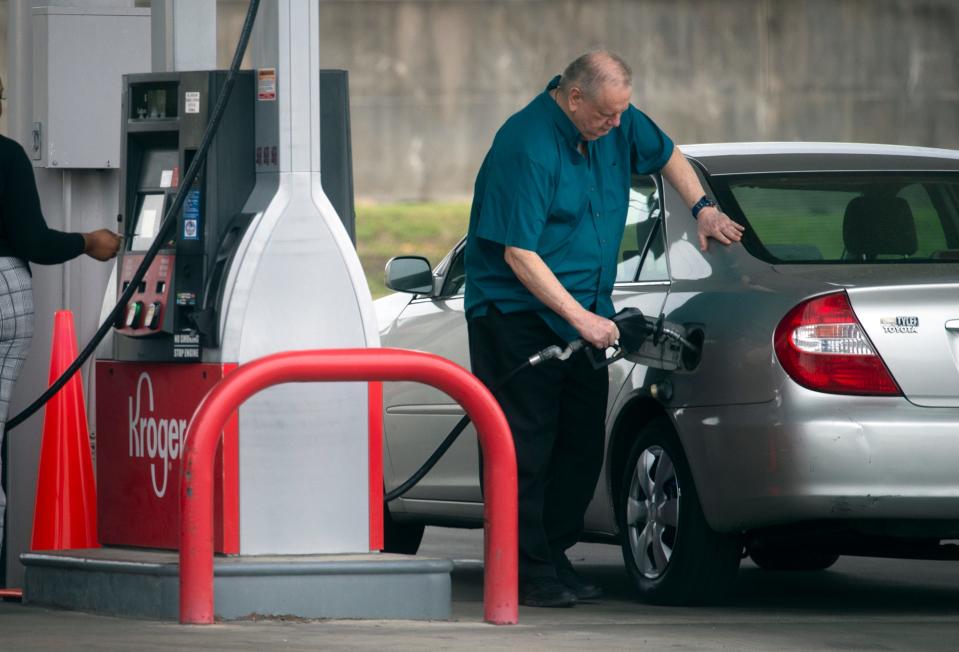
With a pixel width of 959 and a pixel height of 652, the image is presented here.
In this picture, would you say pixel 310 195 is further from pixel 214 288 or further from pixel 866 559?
pixel 866 559

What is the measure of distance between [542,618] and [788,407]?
3.30 feet

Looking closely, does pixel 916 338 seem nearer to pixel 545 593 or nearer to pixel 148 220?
pixel 545 593

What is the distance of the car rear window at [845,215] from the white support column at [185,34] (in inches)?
70.6

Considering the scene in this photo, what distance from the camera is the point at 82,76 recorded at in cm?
803

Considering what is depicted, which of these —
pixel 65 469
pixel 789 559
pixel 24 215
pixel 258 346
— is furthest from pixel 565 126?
pixel 789 559

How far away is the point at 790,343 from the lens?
6738 mm

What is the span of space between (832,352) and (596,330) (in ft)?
2.39

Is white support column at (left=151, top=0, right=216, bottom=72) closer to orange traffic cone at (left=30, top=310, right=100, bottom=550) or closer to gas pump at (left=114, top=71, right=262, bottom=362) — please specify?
gas pump at (left=114, top=71, right=262, bottom=362)

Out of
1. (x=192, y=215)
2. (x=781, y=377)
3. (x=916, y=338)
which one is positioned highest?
(x=192, y=215)

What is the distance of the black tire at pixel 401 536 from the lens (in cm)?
914

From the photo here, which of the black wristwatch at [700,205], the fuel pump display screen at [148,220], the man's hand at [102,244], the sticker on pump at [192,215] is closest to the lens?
the sticker on pump at [192,215]

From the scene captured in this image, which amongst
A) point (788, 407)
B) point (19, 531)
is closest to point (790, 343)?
point (788, 407)

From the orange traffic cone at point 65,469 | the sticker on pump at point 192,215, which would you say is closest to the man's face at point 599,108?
the sticker on pump at point 192,215

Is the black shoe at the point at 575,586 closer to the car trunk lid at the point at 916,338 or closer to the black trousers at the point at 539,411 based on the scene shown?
the black trousers at the point at 539,411
